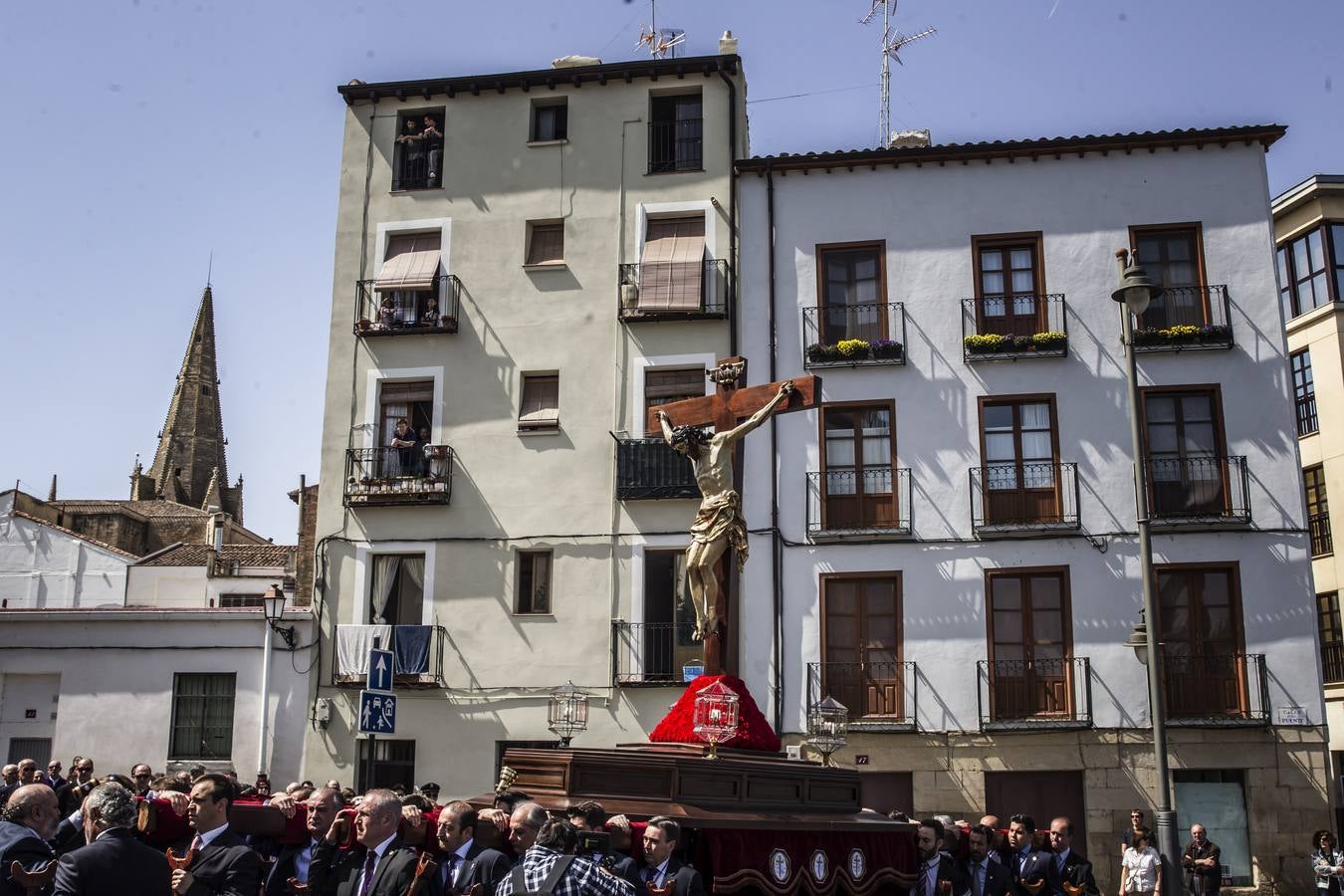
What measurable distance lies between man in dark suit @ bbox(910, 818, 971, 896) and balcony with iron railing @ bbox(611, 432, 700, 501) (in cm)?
1302

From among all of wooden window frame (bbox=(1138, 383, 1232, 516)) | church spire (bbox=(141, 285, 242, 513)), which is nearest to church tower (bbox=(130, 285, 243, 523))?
church spire (bbox=(141, 285, 242, 513))

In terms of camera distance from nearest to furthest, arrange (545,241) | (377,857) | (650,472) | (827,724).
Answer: (377,857)
(827,724)
(650,472)
(545,241)

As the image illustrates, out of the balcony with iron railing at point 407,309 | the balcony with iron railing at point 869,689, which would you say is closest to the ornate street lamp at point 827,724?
the balcony with iron railing at point 869,689

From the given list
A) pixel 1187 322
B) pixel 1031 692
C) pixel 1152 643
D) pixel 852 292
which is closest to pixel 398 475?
pixel 852 292

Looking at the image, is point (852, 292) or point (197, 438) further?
point (197, 438)

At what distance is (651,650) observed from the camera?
2547cm

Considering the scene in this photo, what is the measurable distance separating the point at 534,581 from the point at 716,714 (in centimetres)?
1336

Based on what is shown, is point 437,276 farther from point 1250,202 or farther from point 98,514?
point 98,514

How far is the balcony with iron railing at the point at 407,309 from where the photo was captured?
27625mm

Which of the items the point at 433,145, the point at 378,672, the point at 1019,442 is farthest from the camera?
the point at 433,145

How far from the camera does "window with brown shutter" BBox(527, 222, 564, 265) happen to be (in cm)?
2817

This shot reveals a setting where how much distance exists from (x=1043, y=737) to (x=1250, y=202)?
1069 centimetres

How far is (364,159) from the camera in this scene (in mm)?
29234

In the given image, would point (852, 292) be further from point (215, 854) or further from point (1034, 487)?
point (215, 854)
